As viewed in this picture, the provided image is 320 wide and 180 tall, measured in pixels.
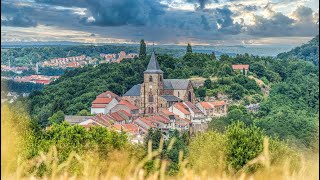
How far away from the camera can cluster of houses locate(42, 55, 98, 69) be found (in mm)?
59219

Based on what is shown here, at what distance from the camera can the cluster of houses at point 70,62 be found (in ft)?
194

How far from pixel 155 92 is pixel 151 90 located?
410 millimetres

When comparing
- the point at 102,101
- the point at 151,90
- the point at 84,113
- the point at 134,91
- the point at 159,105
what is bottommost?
the point at 84,113

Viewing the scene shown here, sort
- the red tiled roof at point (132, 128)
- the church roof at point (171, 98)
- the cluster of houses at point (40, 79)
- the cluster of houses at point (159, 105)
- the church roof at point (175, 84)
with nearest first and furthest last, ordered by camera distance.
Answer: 1. the red tiled roof at point (132, 128)
2. the cluster of houses at point (159, 105)
3. the church roof at point (171, 98)
4. the cluster of houses at point (40, 79)
5. the church roof at point (175, 84)

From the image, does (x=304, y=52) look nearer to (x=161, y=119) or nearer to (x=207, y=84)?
(x=207, y=84)

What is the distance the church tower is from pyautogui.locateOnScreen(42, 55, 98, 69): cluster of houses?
14.1 metres

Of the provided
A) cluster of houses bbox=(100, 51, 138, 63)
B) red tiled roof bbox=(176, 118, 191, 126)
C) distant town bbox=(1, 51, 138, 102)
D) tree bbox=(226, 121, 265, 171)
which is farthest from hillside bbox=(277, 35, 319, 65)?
tree bbox=(226, 121, 265, 171)

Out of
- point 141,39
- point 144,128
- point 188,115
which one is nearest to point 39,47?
point 141,39

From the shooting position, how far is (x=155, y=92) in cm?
4669

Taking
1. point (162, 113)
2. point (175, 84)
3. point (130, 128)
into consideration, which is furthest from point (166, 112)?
point (130, 128)

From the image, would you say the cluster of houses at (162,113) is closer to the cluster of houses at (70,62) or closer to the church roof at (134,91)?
the church roof at (134,91)

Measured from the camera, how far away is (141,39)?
56.2m

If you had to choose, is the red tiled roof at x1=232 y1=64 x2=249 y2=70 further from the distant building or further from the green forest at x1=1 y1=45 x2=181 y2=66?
the green forest at x1=1 y1=45 x2=181 y2=66

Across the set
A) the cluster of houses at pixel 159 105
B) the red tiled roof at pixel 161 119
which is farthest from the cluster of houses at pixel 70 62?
the red tiled roof at pixel 161 119
